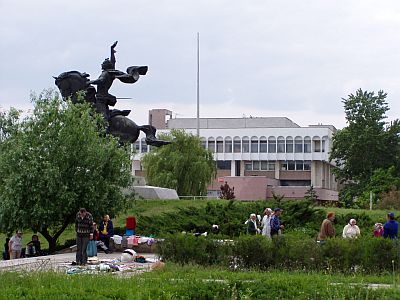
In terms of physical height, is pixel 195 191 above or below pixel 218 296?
above

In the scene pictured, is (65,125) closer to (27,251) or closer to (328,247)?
(27,251)

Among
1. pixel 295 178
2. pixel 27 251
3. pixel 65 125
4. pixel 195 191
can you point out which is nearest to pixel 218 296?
pixel 27 251

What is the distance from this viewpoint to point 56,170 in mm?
25297

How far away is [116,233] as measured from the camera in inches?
1041

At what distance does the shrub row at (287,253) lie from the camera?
639 inches

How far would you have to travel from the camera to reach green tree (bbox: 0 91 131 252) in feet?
82.9

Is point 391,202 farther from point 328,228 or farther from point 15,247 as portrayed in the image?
point 15,247

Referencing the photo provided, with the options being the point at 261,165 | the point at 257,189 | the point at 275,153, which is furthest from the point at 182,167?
the point at 261,165

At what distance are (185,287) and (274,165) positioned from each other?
89.3 meters

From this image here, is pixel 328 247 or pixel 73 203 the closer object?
pixel 328 247

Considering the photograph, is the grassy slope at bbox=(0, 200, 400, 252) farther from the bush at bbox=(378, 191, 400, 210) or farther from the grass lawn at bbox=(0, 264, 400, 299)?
the grass lawn at bbox=(0, 264, 400, 299)

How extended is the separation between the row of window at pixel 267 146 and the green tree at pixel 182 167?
36.4 m

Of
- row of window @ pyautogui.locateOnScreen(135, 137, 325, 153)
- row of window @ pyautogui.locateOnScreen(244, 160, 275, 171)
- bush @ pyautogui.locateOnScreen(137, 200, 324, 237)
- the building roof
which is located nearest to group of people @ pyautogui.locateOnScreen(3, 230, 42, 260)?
bush @ pyautogui.locateOnScreen(137, 200, 324, 237)

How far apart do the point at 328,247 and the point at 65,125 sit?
13.0 m
